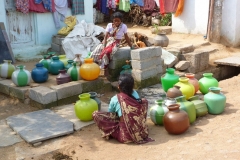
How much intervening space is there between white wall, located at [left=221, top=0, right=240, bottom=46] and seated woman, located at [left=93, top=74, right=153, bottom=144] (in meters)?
7.45

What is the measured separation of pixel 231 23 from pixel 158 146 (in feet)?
25.4

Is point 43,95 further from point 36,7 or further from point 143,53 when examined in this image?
point 36,7

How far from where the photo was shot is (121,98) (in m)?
4.18

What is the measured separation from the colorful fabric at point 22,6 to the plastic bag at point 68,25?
1.26 meters

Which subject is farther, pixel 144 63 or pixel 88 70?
pixel 144 63

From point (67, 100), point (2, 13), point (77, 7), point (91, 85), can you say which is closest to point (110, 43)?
point (91, 85)

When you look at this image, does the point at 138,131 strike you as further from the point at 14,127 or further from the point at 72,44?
the point at 72,44

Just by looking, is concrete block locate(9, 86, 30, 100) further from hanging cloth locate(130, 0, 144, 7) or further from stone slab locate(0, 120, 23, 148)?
hanging cloth locate(130, 0, 144, 7)

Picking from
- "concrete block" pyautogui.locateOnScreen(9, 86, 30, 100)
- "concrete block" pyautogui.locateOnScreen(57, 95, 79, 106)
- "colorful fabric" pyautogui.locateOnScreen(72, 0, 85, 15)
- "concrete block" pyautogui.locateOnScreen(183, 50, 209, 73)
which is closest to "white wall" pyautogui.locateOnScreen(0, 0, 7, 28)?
"colorful fabric" pyautogui.locateOnScreen(72, 0, 85, 15)

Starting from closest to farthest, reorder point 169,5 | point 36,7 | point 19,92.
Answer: point 19,92 → point 36,7 → point 169,5

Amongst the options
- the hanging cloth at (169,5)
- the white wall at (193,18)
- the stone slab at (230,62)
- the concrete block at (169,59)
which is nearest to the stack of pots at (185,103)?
the concrete block at (169,59)

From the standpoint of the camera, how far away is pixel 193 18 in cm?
1198

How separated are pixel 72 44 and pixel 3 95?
3383 mm

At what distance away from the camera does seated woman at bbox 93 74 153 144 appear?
4.17 m
